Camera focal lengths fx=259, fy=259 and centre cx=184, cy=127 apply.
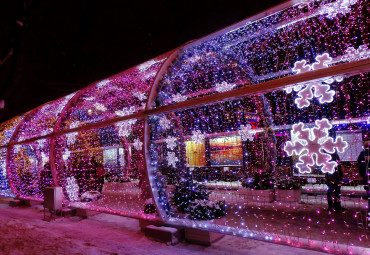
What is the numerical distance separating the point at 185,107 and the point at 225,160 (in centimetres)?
135

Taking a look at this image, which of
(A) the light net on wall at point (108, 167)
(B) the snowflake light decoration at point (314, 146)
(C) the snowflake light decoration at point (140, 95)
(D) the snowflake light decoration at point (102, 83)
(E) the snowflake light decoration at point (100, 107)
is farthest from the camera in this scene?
(E) the snowflake light decoration at point (100, 107)

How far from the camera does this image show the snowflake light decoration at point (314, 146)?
3182mm

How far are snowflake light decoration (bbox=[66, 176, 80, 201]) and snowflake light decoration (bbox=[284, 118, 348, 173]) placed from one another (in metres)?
5.99

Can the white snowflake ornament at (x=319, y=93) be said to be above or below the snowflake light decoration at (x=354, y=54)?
below

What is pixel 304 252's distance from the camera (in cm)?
379

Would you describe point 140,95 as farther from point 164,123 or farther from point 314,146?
point 314,146

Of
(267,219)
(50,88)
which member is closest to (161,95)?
(267,219)

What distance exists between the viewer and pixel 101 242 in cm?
461

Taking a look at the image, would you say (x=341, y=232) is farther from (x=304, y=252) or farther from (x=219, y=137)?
(x=219, y=137)

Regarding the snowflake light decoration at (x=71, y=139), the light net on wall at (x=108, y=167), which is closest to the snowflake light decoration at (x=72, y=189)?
the light net on wall at (x=108, y=167)

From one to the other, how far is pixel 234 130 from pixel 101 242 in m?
3.26

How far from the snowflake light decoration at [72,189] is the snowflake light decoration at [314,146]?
19.7ft

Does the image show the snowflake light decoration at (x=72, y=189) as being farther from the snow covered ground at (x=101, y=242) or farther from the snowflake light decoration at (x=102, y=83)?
the snowflake light decoration at (x=102, y=83)

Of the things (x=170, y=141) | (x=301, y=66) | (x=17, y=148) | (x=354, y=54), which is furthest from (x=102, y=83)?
(x=17, y=148)
